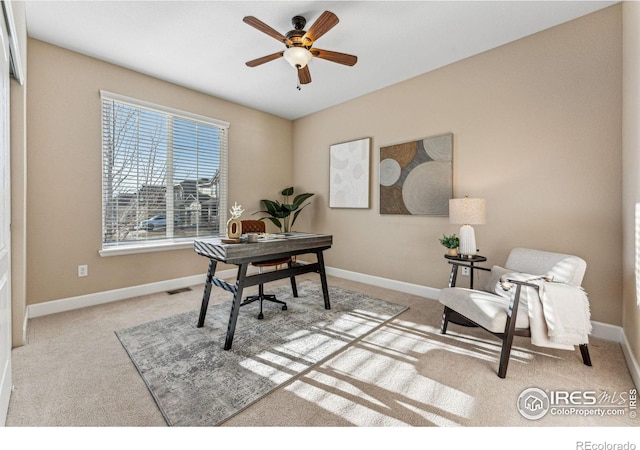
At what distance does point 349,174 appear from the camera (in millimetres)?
4355

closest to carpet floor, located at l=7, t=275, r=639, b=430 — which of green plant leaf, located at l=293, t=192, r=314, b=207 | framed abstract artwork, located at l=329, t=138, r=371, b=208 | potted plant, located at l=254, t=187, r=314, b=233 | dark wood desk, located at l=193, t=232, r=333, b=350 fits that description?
dark wood desk, located at l=193, t=232, r=333, b=350

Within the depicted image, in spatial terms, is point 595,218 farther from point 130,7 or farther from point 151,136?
point 151,136

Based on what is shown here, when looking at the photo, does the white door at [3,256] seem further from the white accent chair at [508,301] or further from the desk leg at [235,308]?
the white accent chair at [508,301]

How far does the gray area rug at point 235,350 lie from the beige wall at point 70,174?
3.85ft

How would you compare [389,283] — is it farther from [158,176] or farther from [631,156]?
[158,176]

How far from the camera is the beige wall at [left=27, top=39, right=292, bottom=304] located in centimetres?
280

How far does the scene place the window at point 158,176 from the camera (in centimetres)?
331

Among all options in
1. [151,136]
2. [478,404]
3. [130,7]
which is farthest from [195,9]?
[478,404]

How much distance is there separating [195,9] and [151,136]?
1820 mm

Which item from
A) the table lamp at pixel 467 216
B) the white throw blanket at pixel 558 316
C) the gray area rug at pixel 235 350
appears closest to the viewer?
the gray area rug at pixel 235 350

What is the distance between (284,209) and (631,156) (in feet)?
12.9

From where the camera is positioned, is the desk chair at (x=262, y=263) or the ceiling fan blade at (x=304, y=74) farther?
the desk chair at (x=262, y=263)

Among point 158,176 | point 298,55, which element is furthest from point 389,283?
point 158,176

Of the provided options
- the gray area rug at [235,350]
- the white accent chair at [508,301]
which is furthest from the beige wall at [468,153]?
the gray area rug at [235,350]
